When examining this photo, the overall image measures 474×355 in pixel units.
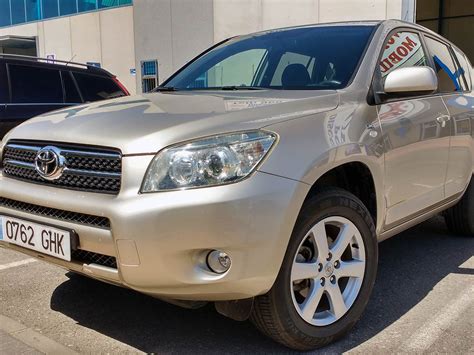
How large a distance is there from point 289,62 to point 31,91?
3.39 m

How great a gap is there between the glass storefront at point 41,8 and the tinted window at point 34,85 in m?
13.5

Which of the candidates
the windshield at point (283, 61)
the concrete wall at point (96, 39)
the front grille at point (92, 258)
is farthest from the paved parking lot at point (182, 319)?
the concrete wall at point (96, 39)

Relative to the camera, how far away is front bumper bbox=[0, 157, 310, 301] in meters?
2.17

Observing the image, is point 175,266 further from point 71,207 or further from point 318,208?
point 318,208

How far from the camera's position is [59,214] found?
249cm

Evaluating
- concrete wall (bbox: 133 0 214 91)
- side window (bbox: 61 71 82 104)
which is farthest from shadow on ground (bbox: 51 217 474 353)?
concrete wall (bbox: 133 0 214 91)

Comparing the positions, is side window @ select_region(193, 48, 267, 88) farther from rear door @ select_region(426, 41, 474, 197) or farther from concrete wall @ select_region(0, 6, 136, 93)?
concrete wall @ select_region(0, 6, 136, 93)

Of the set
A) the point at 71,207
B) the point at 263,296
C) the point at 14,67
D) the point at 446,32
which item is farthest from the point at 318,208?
the point at 446,32

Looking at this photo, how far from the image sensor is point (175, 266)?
2.22 meters

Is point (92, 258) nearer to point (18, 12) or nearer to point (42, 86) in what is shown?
point (42, 86)

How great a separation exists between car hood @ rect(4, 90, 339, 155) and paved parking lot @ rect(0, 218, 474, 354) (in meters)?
1.06

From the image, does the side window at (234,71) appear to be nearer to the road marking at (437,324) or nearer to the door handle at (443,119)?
the door handle at (443,119)

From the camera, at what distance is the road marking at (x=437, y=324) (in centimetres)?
273

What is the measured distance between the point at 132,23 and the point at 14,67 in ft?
44.3
